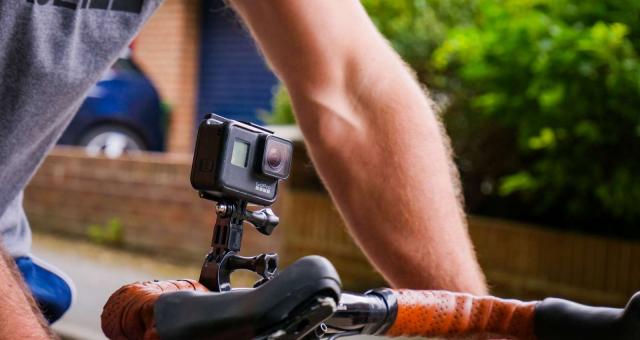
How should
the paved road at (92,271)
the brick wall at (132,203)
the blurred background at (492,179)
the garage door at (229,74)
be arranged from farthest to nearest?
1. the garage door at (229,74)
2. the brick wall at (132,203)
3. the paved road at (92,271)
4. the blurred background at (492,179)

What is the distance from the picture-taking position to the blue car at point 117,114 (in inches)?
480

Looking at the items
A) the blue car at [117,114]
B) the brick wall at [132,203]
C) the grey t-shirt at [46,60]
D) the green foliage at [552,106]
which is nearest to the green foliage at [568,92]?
the green foliage at [552,106]

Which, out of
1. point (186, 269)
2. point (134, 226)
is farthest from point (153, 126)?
point (186, 269)

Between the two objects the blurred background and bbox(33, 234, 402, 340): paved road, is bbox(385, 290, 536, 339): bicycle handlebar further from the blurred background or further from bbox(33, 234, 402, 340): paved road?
bbox(33, 234, 402, 340): paved road

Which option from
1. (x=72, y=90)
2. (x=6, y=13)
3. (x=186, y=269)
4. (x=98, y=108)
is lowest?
(x=186, y=269)

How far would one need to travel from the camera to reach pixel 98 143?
12344 mm

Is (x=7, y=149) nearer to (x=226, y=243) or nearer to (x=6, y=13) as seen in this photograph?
(x=6, y=13)

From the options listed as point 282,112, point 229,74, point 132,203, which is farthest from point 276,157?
point 229,74

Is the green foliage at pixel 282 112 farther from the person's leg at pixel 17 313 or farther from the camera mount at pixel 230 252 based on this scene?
the person's leg at pixel 17 313

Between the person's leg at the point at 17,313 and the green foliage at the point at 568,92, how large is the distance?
4614 mm

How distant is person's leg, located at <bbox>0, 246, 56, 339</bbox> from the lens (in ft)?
3.56

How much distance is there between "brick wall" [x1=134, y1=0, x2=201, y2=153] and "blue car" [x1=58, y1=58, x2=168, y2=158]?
5.82 ft

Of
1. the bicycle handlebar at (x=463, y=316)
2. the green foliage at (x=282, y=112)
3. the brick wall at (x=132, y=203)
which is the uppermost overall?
the bicycle handlebar at (x=463, y=316)

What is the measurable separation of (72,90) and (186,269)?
6.79 meters
